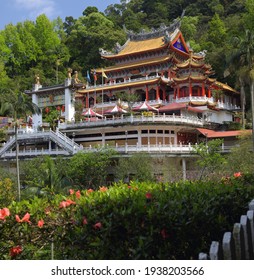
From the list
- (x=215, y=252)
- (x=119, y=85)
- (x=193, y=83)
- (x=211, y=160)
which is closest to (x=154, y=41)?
(x=119, y=85)

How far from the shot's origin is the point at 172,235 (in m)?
6.77

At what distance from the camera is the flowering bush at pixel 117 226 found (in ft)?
21.7

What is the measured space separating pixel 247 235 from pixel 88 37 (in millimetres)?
70594

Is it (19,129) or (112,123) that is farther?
(19,129)

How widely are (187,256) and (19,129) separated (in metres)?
40.2

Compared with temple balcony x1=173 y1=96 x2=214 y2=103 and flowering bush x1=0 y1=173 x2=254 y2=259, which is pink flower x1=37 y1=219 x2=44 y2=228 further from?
temple balcony x1=173 y1=96 x2=214 y2=103

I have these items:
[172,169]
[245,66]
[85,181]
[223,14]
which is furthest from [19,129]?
[223,14]

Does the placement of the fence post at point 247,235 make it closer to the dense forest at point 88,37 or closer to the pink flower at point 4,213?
the pink flower at point 4,213

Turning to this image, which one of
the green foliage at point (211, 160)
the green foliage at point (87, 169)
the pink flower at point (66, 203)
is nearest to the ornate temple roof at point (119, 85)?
the green foliage at point (211, 160)

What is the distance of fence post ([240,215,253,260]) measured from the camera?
16.8 ft

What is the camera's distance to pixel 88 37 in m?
72.4

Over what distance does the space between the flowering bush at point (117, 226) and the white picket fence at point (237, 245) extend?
1265 millimetres

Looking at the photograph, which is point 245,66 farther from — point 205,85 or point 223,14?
point 223,14

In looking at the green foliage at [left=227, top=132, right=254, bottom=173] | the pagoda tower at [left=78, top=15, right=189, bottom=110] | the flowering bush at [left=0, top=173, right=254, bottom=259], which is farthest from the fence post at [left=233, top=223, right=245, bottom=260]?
the pagoda tower at [left=78, top=15, right=189, bottom=110]
